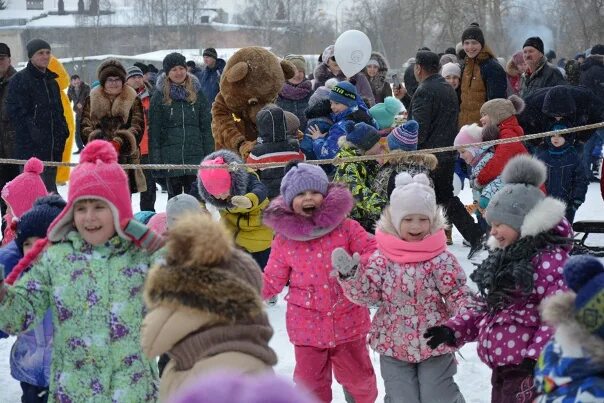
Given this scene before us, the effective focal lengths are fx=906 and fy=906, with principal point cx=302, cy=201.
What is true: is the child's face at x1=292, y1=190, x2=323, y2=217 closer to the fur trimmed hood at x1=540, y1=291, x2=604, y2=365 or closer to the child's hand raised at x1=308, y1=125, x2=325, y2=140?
the fur trimmed hood at x1=540, y1=291, x2=604, y2=365

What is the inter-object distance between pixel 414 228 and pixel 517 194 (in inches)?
24.3

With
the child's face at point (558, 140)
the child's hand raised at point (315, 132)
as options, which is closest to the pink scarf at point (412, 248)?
the child's face at point (558, 140)

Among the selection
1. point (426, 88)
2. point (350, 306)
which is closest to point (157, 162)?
point (426, 88)

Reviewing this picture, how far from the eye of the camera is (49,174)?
348 inches

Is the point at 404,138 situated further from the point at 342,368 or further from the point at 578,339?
the point at 578,339

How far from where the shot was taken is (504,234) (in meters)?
3.91

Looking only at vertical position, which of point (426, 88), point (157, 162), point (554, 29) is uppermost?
point (554, 29)

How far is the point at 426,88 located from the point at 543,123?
3.53 ft

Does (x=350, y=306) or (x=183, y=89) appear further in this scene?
(x=183, y=89)

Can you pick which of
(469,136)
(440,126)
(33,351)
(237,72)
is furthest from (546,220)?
(237,72)

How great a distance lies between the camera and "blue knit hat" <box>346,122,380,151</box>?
6426mm

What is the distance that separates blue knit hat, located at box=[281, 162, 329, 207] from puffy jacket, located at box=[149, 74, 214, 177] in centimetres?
399

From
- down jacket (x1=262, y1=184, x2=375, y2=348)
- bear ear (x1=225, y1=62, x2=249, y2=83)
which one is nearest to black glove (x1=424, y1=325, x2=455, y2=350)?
down jacket (x1=262, y1=184, x2=375, y2=348)

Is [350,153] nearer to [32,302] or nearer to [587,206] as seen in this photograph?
[32,302]
